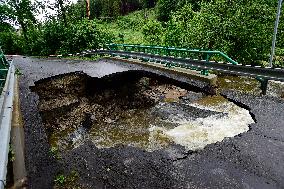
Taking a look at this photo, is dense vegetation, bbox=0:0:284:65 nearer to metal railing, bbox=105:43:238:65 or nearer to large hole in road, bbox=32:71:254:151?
metal railing, bbox=105:43:238:65

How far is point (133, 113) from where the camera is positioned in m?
8.30

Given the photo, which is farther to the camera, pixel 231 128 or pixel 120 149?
pixel 231 128

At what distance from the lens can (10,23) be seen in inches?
1610

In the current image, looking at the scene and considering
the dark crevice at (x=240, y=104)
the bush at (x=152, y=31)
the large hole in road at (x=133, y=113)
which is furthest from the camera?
the bush at (x=152, y=31)

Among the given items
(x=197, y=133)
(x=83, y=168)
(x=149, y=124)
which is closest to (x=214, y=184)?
(x=197, y=133)

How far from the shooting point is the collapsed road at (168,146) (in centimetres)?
436

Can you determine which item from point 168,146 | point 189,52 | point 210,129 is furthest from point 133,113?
point 189,52

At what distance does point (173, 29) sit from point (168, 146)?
16.9 m

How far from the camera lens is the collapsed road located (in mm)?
4359

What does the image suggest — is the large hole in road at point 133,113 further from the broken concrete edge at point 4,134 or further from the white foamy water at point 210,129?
the broken concrete edge at point 4,134

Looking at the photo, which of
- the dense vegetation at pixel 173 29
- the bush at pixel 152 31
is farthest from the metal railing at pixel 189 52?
the bush at pixel 152 31

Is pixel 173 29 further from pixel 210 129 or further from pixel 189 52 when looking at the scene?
pixel 210 129

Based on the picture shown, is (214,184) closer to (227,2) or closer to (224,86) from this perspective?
(224,86)

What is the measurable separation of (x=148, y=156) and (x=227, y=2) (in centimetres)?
1514
